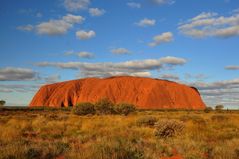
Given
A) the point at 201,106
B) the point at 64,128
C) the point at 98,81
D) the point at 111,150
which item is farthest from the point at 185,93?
the point at 111,150

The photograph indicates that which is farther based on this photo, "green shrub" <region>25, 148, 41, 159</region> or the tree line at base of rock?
the tree line at base of rock

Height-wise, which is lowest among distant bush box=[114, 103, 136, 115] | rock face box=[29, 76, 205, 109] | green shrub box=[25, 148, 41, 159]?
green shrub box=[25, 148, 41, 159]

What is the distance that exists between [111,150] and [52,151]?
1.65 meters

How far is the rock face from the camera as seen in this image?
103062 millimetres

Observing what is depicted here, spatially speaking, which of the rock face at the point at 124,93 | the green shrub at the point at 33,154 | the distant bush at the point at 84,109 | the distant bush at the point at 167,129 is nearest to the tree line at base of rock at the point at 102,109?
the distant bush at the point at 84,109

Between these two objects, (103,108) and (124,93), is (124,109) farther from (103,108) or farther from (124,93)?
(124,93)

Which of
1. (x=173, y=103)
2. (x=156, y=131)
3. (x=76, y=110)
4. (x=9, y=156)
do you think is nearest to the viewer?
(x=9, y=156)

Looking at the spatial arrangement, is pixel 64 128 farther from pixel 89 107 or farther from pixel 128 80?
pixel 128 80

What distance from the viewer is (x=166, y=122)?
14680 millimetres

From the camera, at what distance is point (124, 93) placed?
353ft

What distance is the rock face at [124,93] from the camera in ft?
338

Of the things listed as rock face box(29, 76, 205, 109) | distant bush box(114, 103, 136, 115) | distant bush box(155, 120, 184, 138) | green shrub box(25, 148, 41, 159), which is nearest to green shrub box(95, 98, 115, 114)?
distant bush box(114, 103, 136, 115)

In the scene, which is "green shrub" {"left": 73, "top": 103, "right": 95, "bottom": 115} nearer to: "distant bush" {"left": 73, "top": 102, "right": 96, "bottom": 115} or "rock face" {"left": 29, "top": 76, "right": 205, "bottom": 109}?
"distant bush" {"left": 73, "top": 102, "right": 96, "bottom": 115}

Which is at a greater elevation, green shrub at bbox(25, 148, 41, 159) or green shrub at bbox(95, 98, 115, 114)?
green shrub at bbox(95, 98, 115, 114)
